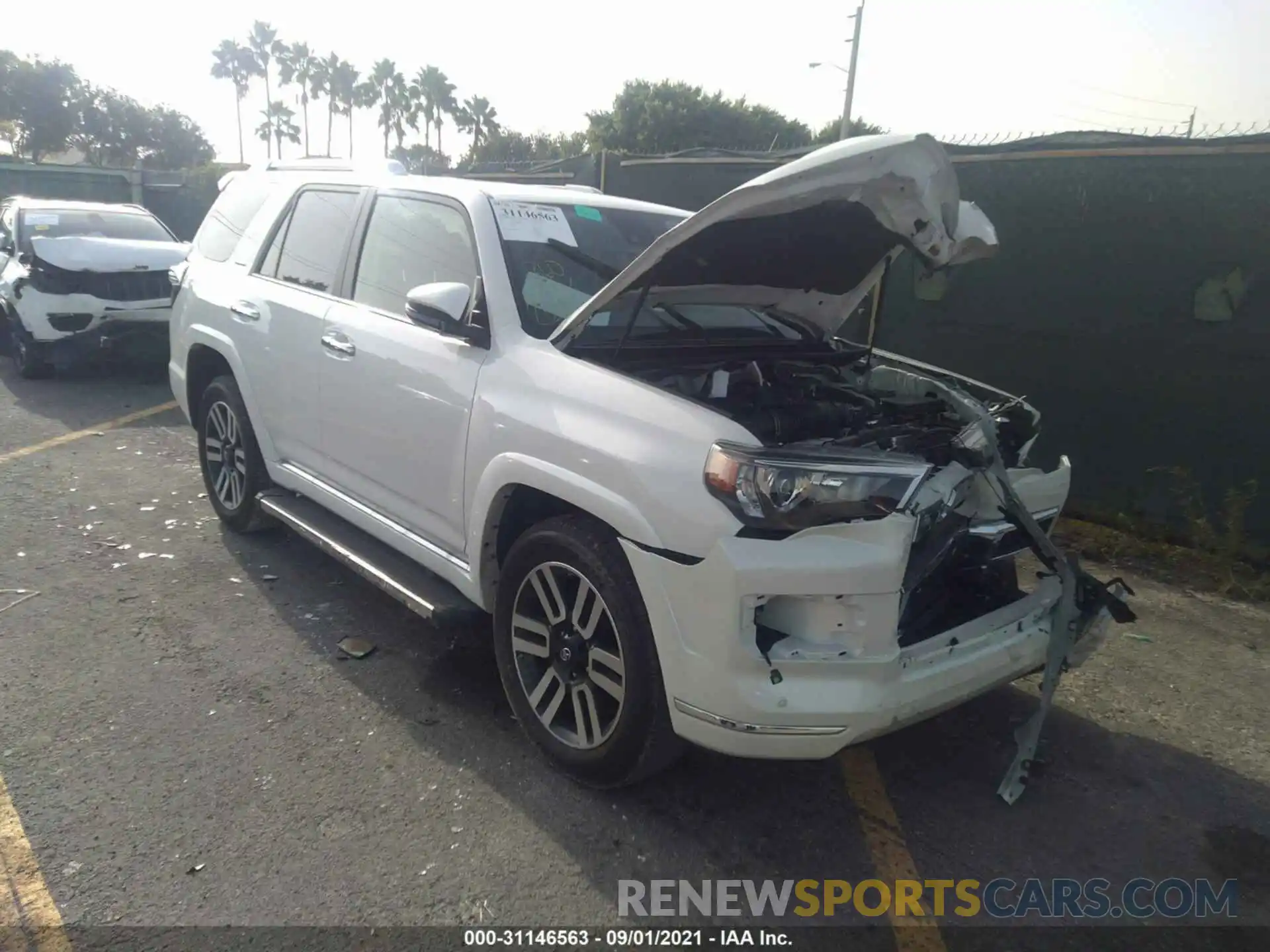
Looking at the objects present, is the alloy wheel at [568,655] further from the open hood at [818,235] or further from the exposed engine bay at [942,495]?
the open hood at [818,235]

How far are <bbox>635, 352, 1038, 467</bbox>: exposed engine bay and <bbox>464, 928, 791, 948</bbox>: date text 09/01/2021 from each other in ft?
4.57

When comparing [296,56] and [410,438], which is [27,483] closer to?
[410,438]

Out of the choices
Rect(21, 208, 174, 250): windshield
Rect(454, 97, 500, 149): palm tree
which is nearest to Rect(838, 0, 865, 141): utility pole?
Rect(21, 208, 174, 250): windshield

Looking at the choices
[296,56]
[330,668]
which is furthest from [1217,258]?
[296,56]

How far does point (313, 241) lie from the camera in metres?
4.42

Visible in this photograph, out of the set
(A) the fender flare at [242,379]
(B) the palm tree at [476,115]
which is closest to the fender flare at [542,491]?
(A) the fender flare at [242,379]

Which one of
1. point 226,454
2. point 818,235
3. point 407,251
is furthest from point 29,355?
point 818,235

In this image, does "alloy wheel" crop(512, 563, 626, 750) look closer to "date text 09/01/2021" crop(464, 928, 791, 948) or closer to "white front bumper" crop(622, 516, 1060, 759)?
"white front bumper" crop(622, 516, 1060, 759)

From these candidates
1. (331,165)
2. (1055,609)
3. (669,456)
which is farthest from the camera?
(331,165)

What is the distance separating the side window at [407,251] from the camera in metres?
3.60

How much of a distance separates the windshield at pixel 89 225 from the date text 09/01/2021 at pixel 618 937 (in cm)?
980

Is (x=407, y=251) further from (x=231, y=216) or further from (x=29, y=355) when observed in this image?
(x=29, y=355)

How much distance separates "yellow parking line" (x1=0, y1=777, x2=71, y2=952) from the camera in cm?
234

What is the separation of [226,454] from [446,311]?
260 centimetres
